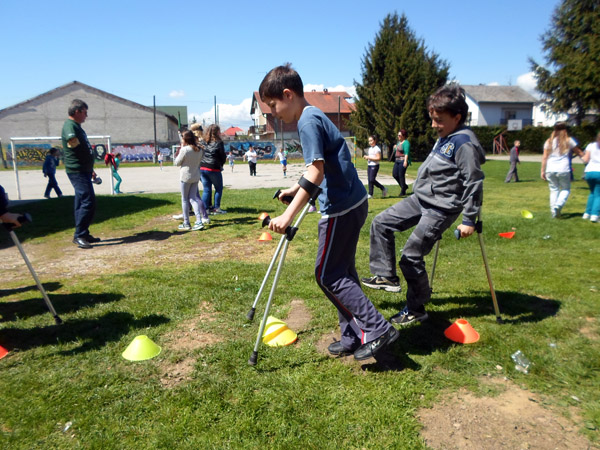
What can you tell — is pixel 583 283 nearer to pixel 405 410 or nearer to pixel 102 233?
pixel 405 410

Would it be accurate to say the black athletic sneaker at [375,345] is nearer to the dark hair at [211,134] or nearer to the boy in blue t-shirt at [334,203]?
the boy in blue t-shirt at [334,203]

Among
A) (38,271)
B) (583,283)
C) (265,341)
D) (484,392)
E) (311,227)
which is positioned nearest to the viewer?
(484,392)

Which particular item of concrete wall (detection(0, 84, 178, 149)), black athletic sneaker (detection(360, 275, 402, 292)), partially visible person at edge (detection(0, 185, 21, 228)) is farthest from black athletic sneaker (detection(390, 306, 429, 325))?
concrete wall (detection(0, 84, 178, 149))

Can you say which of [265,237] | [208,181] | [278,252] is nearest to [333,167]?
[278,252]

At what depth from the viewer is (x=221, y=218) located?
1002cm

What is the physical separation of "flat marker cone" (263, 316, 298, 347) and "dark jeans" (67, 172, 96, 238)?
17.1 ft

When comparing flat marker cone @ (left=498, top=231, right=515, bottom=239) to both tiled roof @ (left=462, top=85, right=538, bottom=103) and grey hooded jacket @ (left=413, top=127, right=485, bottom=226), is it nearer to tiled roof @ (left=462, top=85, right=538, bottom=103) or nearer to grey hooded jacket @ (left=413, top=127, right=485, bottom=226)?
grey hooded jacket @ (left=413, top=127, right=485, bottom=226)

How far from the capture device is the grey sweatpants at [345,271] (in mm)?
3129

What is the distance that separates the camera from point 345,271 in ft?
10.7

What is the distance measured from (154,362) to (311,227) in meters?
5.66

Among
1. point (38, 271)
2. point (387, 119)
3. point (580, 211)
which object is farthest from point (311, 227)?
point (387, 119)

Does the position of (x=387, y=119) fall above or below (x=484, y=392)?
above

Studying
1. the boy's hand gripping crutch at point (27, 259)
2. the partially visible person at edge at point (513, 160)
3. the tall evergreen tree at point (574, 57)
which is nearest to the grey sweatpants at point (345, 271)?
the boy's hand gripping crutch at point (27, 259)

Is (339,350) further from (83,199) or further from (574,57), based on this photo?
(574,57)
